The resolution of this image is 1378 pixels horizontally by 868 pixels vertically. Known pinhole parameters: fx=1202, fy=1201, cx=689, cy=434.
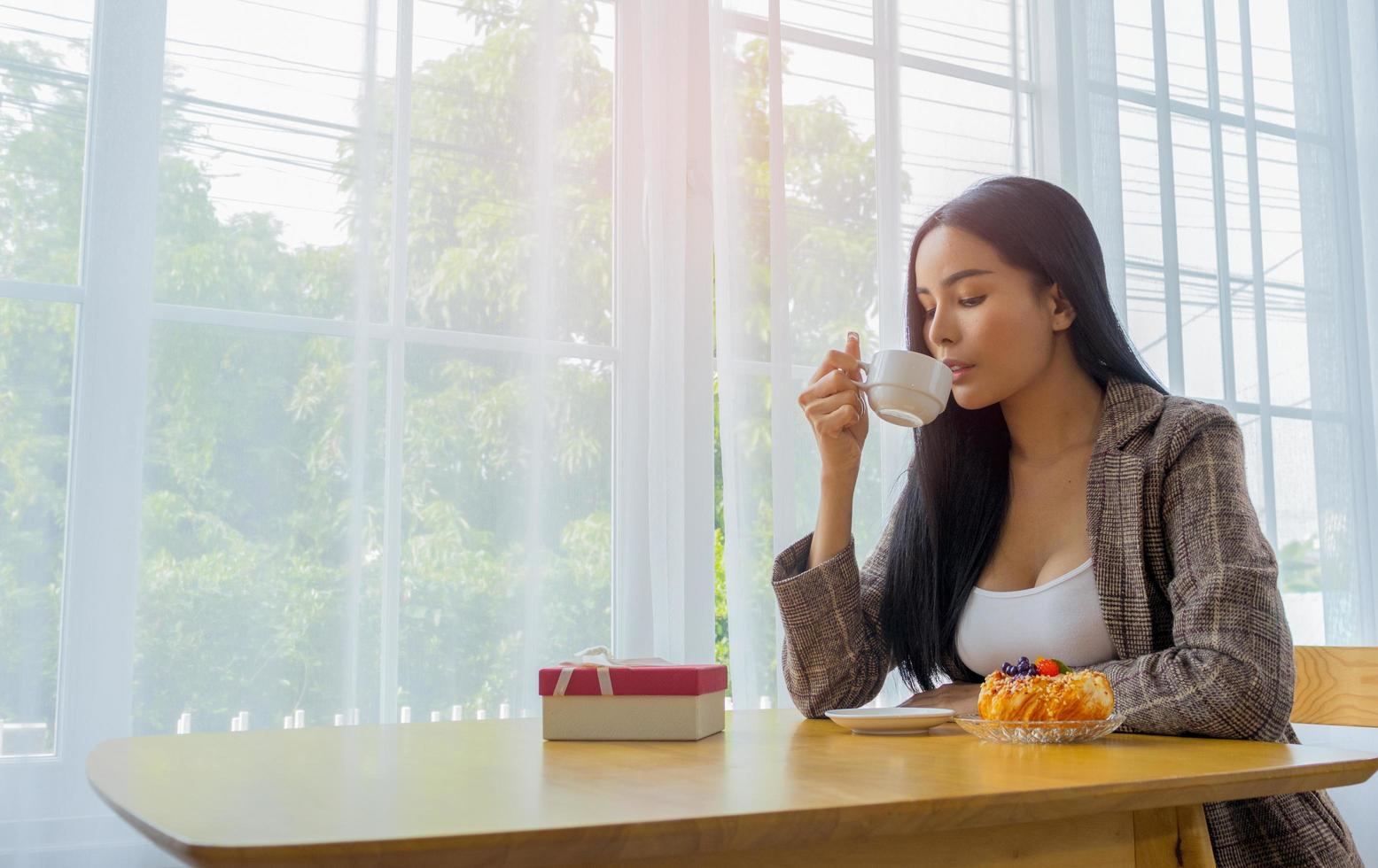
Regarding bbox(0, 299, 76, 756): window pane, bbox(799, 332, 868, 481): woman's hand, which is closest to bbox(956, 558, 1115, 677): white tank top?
bbox(799, 332, 868, 481): woman's hand

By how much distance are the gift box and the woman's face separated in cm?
59

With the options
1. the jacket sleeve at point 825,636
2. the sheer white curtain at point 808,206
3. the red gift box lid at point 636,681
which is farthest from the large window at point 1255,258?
the red gift box lid at point 636,681

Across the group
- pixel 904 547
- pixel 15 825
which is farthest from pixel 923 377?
pixel 15 825

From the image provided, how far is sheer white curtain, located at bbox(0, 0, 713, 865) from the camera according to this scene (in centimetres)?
164

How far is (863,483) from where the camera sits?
92.1 inches

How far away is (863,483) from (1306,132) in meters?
1.70

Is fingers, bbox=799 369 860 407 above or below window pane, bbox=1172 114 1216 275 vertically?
below

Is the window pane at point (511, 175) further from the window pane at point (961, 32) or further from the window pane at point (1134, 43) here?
the window pane at point (1134, 43)

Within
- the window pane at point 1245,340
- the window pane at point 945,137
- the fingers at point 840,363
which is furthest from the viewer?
the window pane at point 1245,340

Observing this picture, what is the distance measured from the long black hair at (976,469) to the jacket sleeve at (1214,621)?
19cm

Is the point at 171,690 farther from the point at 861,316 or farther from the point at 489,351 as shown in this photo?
the point at 861,316

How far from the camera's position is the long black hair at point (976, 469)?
4.54 ft

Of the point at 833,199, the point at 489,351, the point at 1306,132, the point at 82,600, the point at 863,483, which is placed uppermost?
the point at 1306,132

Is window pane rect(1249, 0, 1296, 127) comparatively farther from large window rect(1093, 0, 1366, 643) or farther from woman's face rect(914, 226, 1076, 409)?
woman's face rect(914, 226, 1076, 409)
